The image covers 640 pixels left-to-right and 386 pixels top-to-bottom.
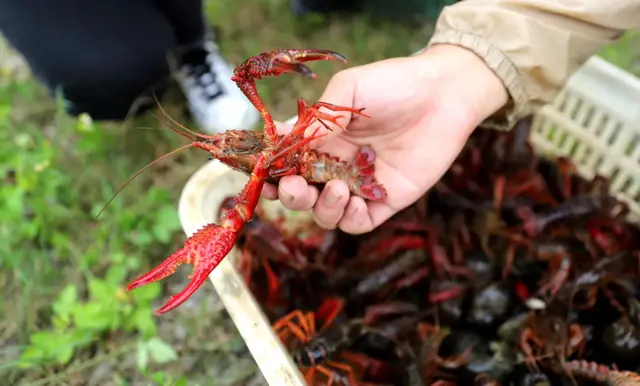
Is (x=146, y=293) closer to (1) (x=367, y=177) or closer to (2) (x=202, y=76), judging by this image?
(1) (x=367, y=177)

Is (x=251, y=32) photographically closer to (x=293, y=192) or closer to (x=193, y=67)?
(x=193, y=67)

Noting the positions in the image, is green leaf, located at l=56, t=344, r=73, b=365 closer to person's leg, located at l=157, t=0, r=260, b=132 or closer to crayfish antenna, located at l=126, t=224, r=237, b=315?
crayfish antenna, located at l=126, t=224, r=237, b=315

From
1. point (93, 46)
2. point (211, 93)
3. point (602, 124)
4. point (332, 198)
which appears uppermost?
point (93, 46)

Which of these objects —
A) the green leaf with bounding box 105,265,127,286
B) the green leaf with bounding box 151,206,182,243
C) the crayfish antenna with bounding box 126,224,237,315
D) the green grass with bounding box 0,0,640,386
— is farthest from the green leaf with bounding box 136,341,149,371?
the crayfish antenna with bounding box 126,224,237,315

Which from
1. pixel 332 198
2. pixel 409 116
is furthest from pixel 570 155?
pixel 332 198

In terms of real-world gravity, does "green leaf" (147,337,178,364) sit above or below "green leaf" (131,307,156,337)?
below

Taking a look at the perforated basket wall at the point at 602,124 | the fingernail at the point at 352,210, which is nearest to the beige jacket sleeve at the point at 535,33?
the perforated basket wall at the point at 602,124

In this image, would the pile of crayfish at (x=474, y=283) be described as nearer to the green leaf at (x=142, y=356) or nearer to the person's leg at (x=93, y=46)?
the green leaf at (x=142, y=356)

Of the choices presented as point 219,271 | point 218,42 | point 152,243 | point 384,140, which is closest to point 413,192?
point 384,140
